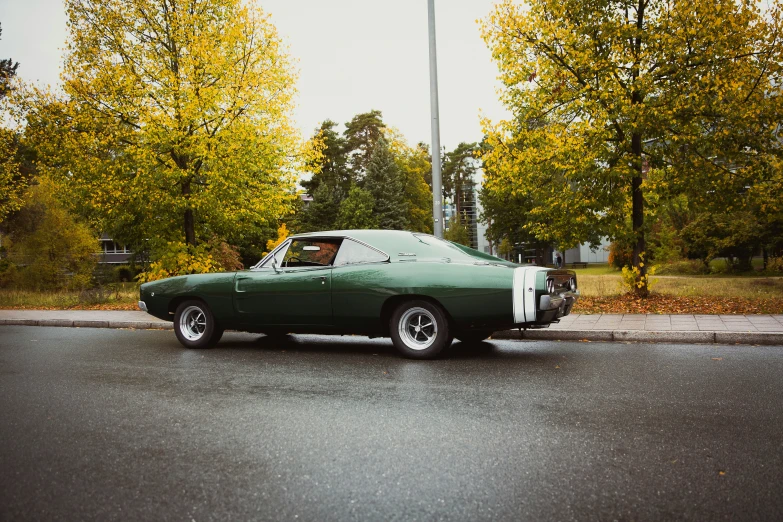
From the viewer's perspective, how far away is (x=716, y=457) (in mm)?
→ 3434

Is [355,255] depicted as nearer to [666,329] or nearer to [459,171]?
[666,329]

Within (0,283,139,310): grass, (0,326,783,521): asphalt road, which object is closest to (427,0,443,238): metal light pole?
(0,326,783,521): asphalt road

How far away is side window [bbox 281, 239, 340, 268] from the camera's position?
761 cm

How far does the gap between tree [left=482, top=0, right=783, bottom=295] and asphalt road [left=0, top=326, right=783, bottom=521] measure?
576 centimetres

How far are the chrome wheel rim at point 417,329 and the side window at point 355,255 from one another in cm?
76

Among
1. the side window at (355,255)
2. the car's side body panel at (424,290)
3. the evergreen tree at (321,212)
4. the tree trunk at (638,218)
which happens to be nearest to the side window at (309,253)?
Answer: the side window at (355,255)

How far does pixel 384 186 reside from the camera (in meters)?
57.9

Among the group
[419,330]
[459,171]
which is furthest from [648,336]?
[459,171]

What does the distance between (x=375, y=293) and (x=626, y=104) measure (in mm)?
7052

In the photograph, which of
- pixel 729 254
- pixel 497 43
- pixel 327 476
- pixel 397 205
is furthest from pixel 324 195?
pixel 327 476

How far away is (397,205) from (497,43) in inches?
1821

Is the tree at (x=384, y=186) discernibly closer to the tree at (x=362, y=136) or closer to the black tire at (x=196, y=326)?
the tree at (x=362, y=136)

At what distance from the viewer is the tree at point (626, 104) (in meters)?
11.0

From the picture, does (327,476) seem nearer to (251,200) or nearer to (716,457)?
(716,457)
